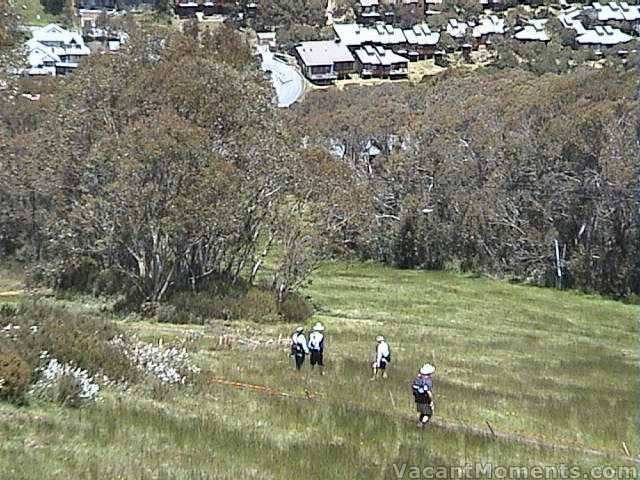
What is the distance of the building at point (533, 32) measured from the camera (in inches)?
5108

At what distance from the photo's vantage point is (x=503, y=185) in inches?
2290

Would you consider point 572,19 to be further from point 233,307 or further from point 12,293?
point 233,307

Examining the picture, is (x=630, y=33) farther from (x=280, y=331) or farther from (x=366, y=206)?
(x=280, y=331)

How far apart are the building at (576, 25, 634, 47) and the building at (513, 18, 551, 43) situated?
476 centimetres

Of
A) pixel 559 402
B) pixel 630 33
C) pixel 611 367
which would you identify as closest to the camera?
pixel 559 402

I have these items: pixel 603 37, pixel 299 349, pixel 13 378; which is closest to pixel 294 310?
pixel 299 349

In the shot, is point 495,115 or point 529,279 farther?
point 495,115

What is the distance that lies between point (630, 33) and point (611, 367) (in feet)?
→ 387

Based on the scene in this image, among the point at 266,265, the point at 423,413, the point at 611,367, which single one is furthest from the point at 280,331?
the point at 266,265

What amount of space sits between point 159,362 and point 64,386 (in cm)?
408

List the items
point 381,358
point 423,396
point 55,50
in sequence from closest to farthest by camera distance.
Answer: point 423,396, point 381,358, point 55,50

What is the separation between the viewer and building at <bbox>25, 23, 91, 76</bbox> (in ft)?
354

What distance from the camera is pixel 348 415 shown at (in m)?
17.7

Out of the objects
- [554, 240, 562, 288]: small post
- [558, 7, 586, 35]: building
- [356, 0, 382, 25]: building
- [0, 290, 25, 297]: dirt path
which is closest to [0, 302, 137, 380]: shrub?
[0, 290, 25, 297]: dirt path
